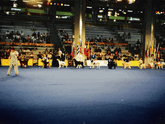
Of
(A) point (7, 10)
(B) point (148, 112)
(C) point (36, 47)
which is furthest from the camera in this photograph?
(A) point (7, 10)

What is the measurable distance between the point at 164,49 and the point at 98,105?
21.1 meters

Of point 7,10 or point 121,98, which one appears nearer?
point 121,98

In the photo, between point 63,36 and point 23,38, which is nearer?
point 23,38

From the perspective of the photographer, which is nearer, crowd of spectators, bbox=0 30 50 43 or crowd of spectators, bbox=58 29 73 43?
crowd of spectators, bbox=0 30 50 43

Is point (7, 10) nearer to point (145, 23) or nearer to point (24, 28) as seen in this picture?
point (24, 28)

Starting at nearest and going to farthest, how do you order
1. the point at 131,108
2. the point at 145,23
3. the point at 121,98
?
the point at 131,108 < the point at 121,98 < the point at 145,23

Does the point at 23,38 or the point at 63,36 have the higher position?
the point at 63,36

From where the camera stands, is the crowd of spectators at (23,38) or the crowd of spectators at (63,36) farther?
the crowd of spectators at (63,36)

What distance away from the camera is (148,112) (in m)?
3.22

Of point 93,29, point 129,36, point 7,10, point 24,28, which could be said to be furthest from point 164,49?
point 7,10

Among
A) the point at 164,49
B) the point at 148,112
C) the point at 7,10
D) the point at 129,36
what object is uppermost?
the point at 7,10

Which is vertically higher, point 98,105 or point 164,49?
point 164,49

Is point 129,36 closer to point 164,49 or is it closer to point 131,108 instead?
point 164,49

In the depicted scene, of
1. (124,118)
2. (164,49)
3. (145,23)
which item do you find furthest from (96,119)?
(164,49)
